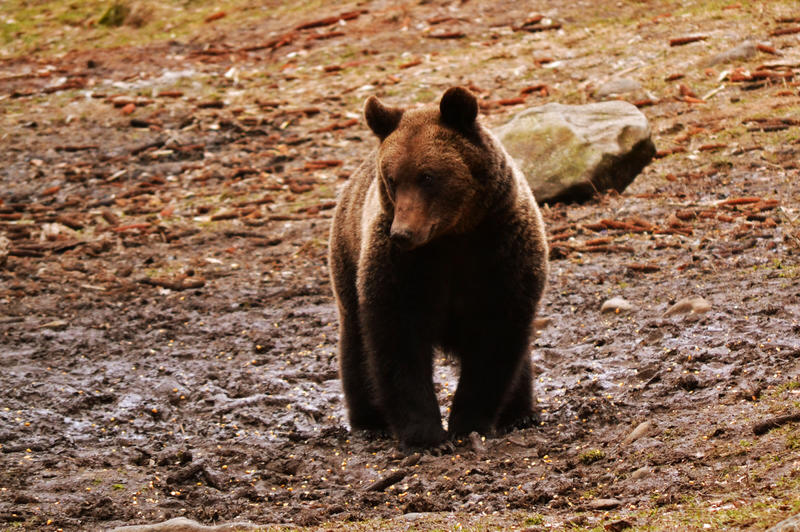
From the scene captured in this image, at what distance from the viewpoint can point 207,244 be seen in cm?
1030

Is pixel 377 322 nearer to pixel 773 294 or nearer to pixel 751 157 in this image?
pixel 773 294

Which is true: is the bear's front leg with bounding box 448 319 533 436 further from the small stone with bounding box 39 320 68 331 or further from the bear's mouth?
the small stone with bounding box 39 320 68 331

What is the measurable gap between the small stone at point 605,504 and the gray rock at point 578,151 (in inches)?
238

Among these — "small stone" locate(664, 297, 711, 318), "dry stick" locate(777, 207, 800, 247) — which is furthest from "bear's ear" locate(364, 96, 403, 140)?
"dry stick" locate(777, 207, 800, 247)

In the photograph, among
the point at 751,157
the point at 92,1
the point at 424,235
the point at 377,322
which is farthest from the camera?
the point at 92,1

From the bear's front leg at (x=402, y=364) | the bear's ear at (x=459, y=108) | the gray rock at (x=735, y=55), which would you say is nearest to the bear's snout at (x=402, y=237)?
the bear's front leg at (x=402, y=364)

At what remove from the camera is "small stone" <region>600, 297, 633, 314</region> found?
23.6 feet

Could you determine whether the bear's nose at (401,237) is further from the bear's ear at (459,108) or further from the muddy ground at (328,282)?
the muddy ground at (328,282)

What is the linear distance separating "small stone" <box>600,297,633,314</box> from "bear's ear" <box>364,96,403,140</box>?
9.54 ft

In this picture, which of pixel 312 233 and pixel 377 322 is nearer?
pixel 377 322

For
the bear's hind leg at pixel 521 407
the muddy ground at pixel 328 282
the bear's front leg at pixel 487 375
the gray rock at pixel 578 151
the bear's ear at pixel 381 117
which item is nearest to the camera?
the muddy ground at pixel 328 282

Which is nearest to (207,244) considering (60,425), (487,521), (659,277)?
(60,425)

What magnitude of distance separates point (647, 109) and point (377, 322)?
7.70 m

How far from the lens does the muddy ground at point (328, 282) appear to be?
178 inches
